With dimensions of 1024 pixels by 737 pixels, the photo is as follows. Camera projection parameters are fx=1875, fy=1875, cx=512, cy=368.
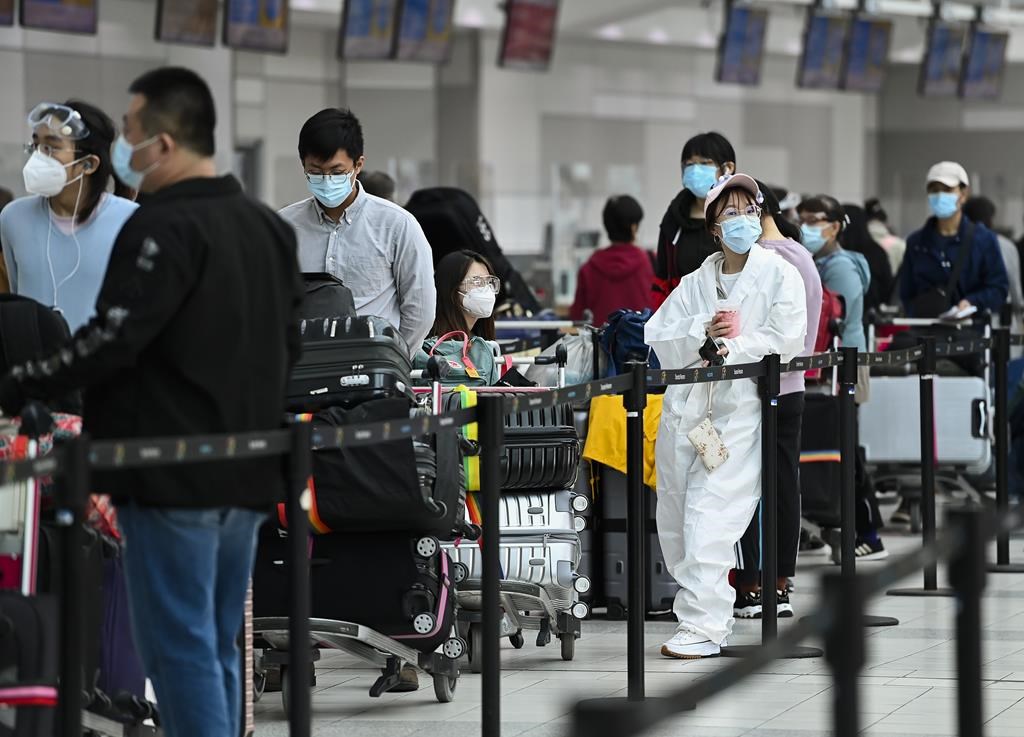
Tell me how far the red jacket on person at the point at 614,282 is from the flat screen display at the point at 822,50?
11242mm

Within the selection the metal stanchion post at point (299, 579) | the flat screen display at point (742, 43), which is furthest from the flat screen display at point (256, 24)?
the metal stanchion post at point (299, 579)

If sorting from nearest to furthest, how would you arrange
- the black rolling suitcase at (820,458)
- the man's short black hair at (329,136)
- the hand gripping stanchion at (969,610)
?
the hand gripping stanchion at (969,610) < the man's short black hair at (329,136) < the black rolling suitcase at (820,458)

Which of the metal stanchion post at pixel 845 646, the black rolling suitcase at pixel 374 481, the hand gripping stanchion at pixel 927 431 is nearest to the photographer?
the metal stanchion post at pixel 845 646

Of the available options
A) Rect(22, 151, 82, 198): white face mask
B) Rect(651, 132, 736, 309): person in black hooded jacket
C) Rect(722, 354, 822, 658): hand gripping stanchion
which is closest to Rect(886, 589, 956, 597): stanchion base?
Rect(651, 132, 736, 309): person in black hooded jacket

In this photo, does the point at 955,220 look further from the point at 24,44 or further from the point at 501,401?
the point at 24,44

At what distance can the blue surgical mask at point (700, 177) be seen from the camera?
712 cm

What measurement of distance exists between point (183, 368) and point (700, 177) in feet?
12.3

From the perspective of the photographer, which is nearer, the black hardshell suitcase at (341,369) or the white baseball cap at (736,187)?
the black hardshell suitcase at (341,369)

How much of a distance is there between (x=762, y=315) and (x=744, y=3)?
1516cm

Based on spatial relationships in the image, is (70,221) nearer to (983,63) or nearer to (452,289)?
(452,289)

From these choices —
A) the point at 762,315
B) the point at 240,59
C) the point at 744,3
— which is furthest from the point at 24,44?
the point at 762,315

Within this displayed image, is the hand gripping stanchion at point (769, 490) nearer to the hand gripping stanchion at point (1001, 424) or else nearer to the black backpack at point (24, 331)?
the hand gripping stanchion at point (1001, 424)

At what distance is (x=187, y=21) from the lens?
48.8 feet

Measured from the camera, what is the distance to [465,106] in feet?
68.5
